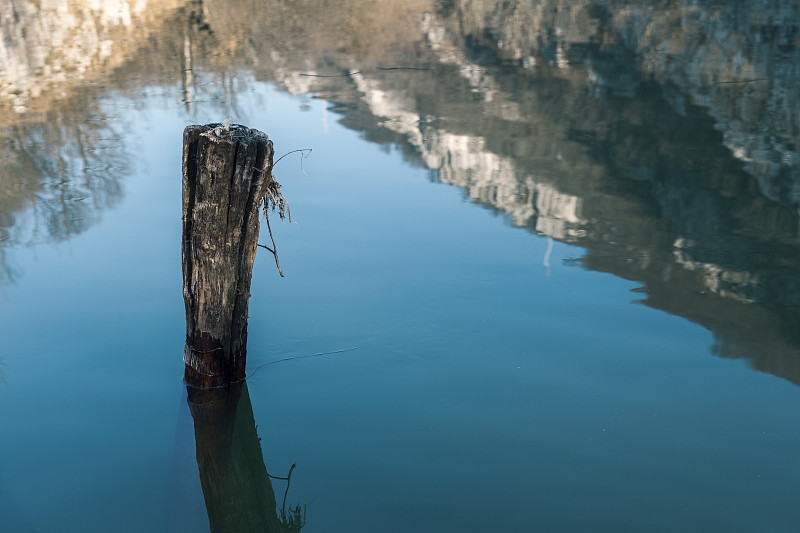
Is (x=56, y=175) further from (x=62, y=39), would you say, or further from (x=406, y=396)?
(x=62, y=39)

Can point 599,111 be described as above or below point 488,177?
above

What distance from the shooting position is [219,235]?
4.98m

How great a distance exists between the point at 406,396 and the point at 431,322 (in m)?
1.20

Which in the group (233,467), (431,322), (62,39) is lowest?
(233,467)

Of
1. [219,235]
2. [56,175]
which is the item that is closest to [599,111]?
[56,175]

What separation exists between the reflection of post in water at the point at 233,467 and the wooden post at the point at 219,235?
175mm

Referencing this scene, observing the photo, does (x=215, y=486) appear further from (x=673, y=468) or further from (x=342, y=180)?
(x=342, y=180)

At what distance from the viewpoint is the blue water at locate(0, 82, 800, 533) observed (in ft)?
15.7

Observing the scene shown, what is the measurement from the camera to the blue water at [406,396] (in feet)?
15.7

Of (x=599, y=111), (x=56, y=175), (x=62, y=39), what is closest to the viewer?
(x=56, y=175)

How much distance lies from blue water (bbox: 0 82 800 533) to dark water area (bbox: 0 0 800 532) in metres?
0.02

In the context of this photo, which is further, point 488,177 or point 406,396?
point 488,177

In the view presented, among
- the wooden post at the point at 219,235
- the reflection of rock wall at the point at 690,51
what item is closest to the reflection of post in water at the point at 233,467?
the wooden post at the point at 219,235

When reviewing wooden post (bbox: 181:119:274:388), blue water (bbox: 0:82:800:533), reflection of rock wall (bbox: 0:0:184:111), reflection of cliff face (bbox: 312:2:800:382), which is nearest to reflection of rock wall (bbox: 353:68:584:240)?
reflection of cliff face (bbox: 312:2:800:382)
